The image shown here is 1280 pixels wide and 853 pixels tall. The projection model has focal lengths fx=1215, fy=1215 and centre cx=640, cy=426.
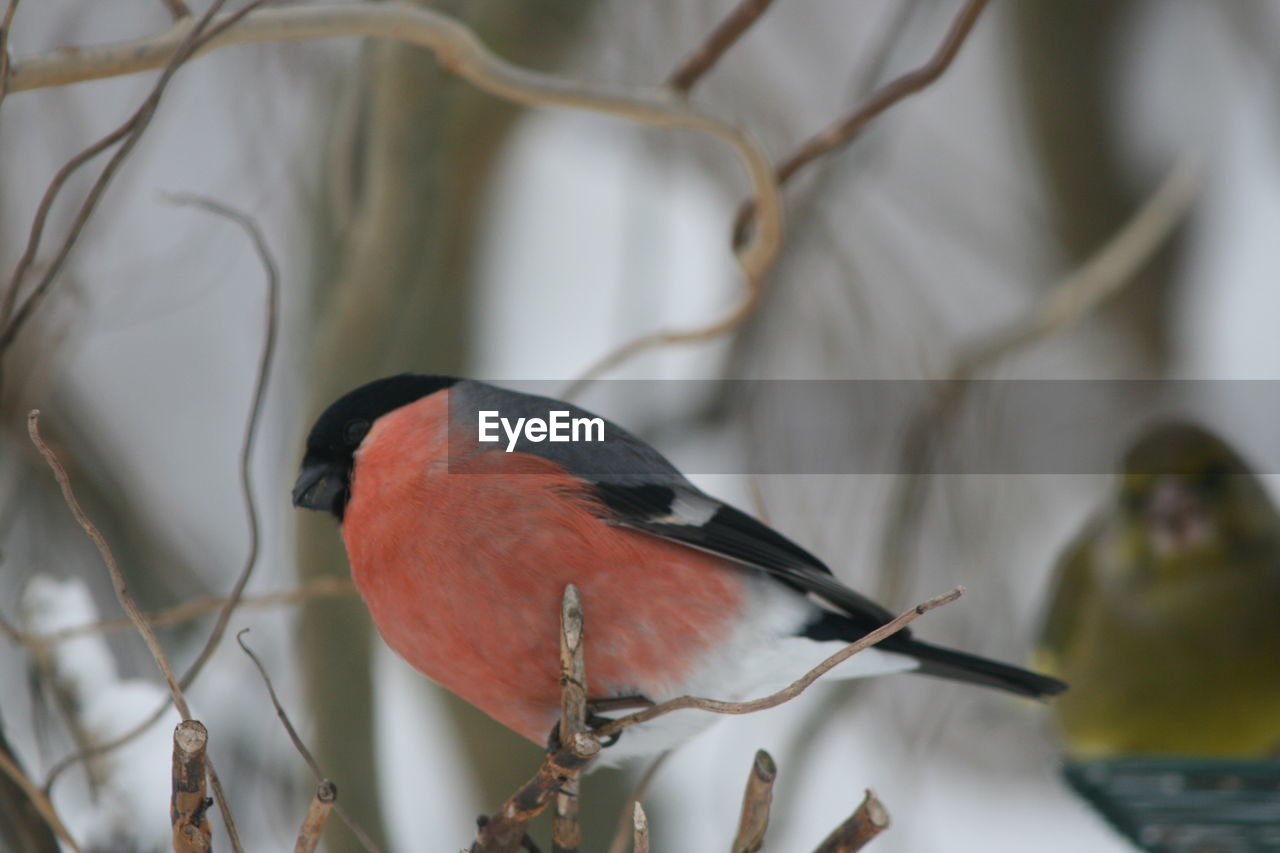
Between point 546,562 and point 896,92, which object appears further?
point 896,92

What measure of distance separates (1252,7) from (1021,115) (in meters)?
0.56

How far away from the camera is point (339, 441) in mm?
1120

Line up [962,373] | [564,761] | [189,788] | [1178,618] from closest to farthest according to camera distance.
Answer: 1. [189,788]
2. [564,761]
3. [1178,618]
4. [962,373]

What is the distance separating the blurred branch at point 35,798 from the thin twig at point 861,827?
1.83ft

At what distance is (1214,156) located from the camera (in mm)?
2828

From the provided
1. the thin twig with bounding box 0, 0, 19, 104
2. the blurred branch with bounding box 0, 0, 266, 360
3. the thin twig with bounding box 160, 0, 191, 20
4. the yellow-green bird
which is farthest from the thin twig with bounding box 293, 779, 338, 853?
the yellow-green bird

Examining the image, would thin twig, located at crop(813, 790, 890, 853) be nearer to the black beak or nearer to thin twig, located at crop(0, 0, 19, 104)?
the black beak

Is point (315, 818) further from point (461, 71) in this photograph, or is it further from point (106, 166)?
point (461, 71)

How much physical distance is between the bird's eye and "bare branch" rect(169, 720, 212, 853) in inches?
Result: 16.5

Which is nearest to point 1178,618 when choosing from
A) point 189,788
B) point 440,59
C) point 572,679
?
point 572,679

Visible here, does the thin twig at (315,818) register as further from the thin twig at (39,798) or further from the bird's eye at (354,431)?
the bird's eye at (354,431)

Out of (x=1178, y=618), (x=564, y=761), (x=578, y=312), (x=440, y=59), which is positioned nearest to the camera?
(x=564, y=761)

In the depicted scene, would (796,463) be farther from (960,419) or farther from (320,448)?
(320,448)

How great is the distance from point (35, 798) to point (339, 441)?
1.25ft
